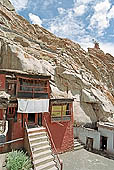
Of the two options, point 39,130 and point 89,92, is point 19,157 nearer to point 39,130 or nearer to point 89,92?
point 39,130

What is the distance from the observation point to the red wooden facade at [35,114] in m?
12.5

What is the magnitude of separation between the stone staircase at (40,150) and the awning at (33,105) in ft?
5.30

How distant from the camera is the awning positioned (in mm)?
12579

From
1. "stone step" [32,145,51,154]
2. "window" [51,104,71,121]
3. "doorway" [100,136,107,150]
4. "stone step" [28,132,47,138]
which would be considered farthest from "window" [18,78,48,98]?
"doorway" [100,136,107,150]

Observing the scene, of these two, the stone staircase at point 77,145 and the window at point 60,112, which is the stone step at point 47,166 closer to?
the window at point 60,112

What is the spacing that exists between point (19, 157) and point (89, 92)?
14.8 meters

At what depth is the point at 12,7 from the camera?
37.2 meters

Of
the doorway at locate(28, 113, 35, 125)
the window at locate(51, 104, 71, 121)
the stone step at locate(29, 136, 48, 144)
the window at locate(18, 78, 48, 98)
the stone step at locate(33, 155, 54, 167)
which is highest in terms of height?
the window at locate(18, 78, 48, 98)

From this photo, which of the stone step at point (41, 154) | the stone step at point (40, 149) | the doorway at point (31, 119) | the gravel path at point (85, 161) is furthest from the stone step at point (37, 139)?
the gravel path at point (85, 161)

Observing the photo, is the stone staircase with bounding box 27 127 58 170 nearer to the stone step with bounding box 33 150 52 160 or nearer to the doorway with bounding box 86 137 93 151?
the stone step with bounding box 33 150 52 160

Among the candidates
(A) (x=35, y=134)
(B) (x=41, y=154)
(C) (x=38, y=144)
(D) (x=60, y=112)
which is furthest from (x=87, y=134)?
(B) (x=41, y=154)

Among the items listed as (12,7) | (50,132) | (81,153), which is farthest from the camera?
(12,7)

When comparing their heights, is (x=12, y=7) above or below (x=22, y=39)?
above

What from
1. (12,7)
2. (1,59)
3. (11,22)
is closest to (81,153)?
(1,59)
